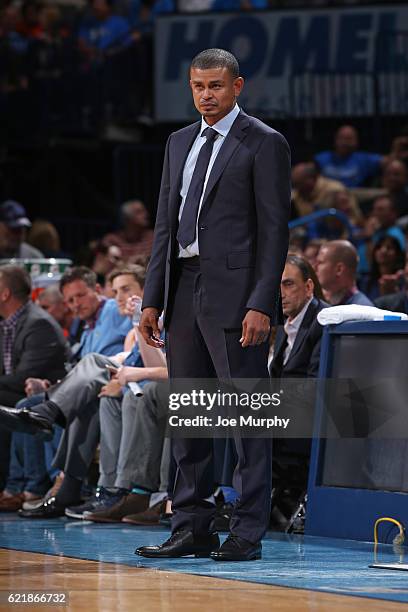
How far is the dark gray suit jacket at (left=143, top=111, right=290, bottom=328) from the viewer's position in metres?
5.41

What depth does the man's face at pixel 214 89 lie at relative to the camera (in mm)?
5480

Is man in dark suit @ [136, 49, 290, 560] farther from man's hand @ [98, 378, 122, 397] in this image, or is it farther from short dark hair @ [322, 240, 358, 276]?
short dark hair @ [322, 240, 358, 276]

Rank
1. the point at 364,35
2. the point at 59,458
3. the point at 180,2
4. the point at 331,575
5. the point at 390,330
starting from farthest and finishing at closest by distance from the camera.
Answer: the point at 180,2 → the point at 364,35 → the point at 59,458 → the point at 390,330 → the point at 331,575

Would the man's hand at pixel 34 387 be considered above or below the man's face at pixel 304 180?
below

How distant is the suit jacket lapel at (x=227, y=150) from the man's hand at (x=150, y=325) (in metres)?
0.49

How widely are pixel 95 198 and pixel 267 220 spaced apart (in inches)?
390

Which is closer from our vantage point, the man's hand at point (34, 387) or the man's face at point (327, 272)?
the man's face at point (327, 272)

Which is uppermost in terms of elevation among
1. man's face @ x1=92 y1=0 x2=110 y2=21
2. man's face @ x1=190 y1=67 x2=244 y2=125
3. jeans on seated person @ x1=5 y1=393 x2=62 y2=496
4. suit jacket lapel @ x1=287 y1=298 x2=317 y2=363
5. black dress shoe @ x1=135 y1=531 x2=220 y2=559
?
man's face @ x1=92 y1=0 x2=110 y2=21

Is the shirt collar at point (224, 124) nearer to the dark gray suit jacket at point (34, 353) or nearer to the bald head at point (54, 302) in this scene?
the dark gray suit jacket at point (34, 353)

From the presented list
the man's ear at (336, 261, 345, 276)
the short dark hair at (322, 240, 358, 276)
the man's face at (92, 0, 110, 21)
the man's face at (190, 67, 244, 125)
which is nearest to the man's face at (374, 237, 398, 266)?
the short dark hair at (322, 240, 358, 276)

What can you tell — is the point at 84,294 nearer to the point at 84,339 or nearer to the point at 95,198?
the point at 84,339

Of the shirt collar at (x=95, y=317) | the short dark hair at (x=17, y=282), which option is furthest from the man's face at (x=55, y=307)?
the shirt collar at (x=95, y=317)

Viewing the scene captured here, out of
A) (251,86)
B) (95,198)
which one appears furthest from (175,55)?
(95,198)

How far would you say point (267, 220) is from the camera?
545cm
